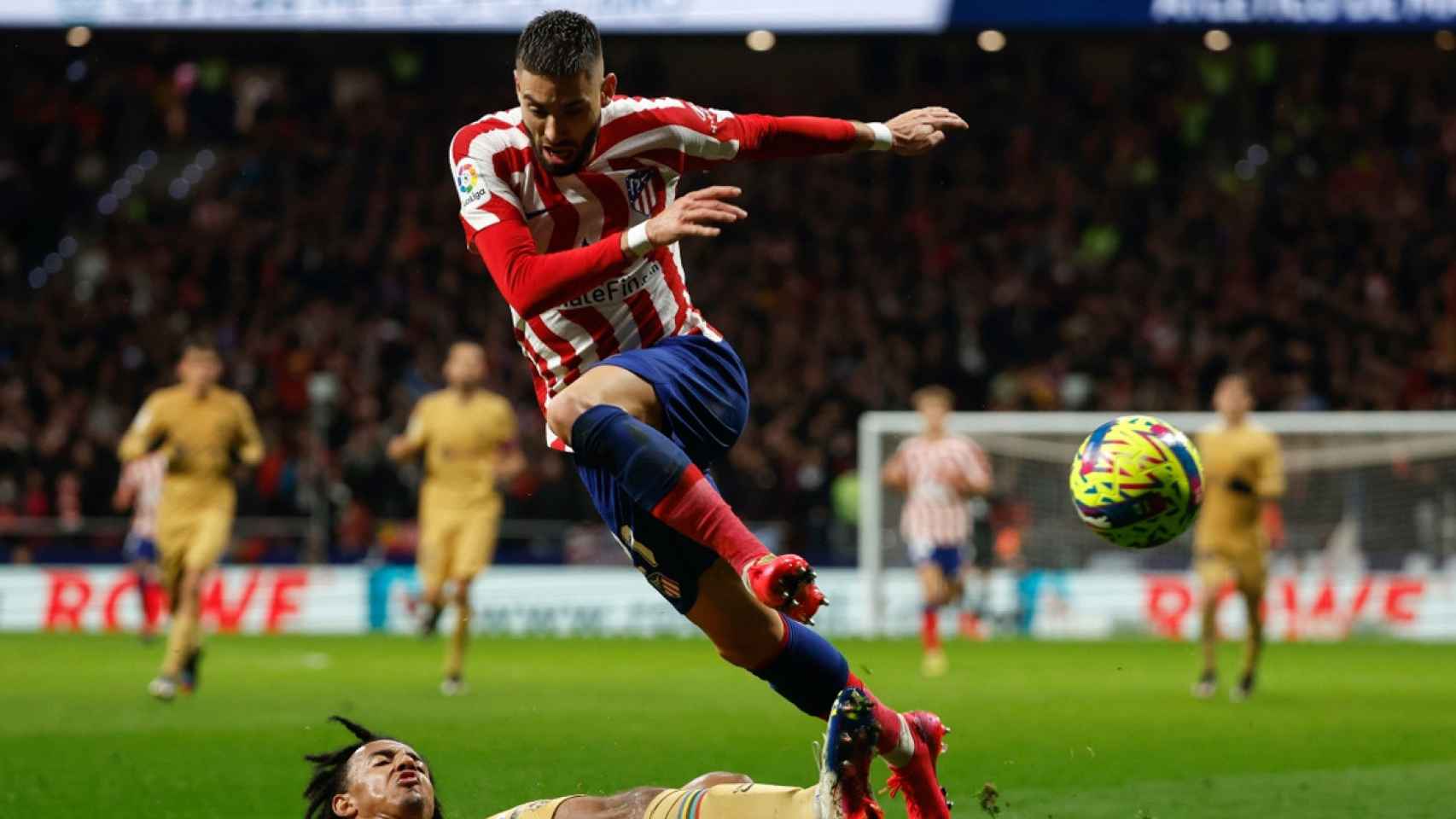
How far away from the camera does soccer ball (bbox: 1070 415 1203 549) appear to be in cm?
620

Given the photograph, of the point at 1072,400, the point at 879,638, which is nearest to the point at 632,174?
the point at 879,638

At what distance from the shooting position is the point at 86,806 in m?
7.41

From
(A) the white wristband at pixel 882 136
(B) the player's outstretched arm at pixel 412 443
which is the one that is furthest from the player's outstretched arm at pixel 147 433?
(A) the white wristband at pixel 882 136

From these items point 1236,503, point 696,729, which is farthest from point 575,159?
point 1236,503

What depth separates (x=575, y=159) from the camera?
214 inches

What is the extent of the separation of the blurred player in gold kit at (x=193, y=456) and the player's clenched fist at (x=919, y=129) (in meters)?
7.89

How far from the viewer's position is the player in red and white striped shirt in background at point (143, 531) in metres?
19.6

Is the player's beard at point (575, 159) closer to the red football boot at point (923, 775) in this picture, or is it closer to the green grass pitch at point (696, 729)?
the red football boot at point (923, 775)

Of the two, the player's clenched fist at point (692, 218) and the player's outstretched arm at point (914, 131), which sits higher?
the player's outstretched arm at point (914, 131)

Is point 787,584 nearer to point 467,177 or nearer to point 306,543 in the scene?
point 467,177

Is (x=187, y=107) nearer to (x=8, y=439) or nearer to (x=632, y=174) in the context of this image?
(x=8, y=439)

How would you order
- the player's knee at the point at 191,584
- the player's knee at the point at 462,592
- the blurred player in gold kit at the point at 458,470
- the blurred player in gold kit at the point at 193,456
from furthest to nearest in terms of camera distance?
1. the blurred player in gold kit at the point at 458,470
2. the player's knee at the point at 462,592
3. the blurred player in gold kit at the point at 193,456
4. the player's knee at the point at 191,584

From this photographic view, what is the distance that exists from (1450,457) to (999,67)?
378 inches

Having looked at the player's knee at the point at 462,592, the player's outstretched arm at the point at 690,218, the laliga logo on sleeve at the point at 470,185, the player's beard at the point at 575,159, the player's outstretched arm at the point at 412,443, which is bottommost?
the player's knee at the point at 462,592
